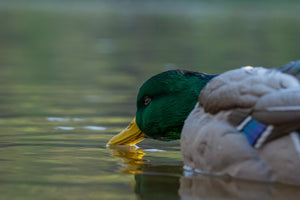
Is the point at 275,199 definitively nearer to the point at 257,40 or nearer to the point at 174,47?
the point at 174,47

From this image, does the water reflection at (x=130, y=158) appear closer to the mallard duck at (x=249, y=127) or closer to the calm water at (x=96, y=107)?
the calm water at (x=96, y=107)

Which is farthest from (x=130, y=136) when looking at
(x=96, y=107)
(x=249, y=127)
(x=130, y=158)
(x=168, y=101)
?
(x=96, y=107)

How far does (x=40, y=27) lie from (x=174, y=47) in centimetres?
659

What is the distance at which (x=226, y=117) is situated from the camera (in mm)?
4633

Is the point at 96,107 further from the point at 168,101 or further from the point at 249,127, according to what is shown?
the point at 249,127

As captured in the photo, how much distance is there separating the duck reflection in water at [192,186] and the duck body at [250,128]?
58mm

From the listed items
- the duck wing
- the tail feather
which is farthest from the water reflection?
the tail feather

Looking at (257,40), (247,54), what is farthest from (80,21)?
(247,54)

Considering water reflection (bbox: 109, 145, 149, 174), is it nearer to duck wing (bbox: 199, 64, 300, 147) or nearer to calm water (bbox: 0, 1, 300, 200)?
calm water (bbox: 0, 1, 300, 200)

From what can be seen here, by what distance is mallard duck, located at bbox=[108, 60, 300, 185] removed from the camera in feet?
14.1

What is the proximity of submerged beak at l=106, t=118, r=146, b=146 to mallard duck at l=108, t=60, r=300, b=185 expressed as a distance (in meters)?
0.91

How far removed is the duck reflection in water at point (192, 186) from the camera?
4.45 meters

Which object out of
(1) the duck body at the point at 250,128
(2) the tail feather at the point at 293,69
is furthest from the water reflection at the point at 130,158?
(2) the tail feather at the point at 293,69

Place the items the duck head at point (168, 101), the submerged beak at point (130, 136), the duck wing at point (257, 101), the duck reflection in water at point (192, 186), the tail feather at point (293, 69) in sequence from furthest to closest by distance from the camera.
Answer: the submerged beak at point (130, 136) → the duck head at point (168, 101) → the tail feather at point (293, 69) → the duck reflection in water at point (192, 186) → the duck wing at point (257, 101)
